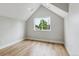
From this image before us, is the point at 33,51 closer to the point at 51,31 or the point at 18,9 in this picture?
the point at 18,9

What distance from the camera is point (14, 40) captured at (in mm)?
4398

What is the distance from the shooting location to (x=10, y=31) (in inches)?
166

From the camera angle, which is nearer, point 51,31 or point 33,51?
point 33,51

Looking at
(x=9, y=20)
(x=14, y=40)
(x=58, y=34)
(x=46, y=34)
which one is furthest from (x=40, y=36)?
(x=9, y=20)

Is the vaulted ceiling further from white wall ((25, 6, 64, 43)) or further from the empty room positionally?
white wall ((25, 6, 64, 43))

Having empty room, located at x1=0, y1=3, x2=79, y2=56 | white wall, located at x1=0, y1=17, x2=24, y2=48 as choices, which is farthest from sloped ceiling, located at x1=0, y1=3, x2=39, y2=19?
white wall, located at x1=0, y1=17, x2=24, y2=48

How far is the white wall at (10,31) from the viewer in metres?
3.74

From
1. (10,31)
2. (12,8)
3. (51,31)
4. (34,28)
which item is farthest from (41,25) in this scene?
(10,31)

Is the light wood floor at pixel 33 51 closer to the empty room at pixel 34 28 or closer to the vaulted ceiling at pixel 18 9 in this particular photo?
the empty room at pixel 34 28

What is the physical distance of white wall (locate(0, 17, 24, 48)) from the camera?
3.74m

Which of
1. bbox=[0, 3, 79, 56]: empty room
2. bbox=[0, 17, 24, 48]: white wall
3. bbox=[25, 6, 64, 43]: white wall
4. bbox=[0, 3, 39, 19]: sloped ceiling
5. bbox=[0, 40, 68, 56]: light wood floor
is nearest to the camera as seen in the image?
bbox=[0, 40, 68, 56]: light wood floor

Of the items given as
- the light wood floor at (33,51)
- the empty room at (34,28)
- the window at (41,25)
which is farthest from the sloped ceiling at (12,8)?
the light wood floor at (33,51)

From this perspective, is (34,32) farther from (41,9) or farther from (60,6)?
(60,6)

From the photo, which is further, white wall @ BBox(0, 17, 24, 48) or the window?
the window
